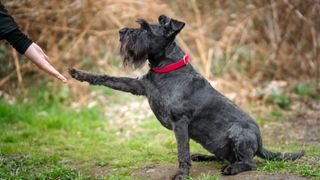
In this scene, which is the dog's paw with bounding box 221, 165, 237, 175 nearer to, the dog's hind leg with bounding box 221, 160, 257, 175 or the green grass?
the dog's hind leg with bounding box 221, 160, 257, 175

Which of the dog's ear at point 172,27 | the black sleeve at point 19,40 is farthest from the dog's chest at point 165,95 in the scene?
the black sleeve at point 19,40

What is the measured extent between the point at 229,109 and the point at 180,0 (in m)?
6.14

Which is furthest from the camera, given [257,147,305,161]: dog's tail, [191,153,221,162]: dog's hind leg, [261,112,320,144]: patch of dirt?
[261,112,320,144]: patch of dirt

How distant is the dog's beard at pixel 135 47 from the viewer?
4.86 m

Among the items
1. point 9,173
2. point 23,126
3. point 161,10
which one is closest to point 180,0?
point 161,10

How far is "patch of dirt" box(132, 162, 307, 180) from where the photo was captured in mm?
4867

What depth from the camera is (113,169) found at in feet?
17.9

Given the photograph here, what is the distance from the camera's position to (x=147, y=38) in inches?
193

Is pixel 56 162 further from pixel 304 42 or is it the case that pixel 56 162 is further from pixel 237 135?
pixel 304 42

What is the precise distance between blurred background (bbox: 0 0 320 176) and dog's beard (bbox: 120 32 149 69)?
2.79m

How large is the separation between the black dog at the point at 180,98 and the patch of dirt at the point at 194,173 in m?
0.12

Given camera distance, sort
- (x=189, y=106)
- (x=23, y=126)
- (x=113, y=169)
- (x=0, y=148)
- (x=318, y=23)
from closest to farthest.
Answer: (x=189, y=106) → (x=113, y=169) → (x=0, y=148) → (x=23, y=126) → (x=318, y=23)

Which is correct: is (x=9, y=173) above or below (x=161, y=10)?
below

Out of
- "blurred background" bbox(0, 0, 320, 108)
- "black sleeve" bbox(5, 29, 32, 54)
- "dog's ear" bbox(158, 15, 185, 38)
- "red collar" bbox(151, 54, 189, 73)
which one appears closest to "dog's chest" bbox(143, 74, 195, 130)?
"red collar" bbox(151, 54, 189, 73)
